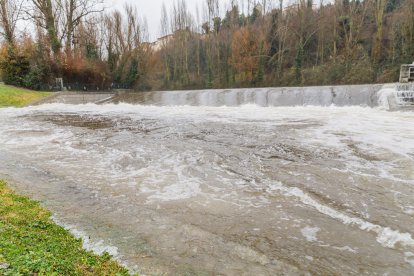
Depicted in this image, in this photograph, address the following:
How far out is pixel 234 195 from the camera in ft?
13.4

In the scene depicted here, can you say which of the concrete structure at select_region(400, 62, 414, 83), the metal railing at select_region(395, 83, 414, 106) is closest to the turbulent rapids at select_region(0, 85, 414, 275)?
the metal railing at select_region(395, 83, 414, 106)

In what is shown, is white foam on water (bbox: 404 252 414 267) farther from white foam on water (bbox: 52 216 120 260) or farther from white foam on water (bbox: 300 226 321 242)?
white foam on water (bbox: 52 216 120 260)

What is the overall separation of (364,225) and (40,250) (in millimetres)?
3014

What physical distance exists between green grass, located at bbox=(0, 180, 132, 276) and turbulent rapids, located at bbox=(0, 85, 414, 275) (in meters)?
0.21

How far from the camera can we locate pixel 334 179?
4.54 meters

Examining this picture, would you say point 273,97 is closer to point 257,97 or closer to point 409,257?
point 257,97

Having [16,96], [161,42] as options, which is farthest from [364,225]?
[161,42]

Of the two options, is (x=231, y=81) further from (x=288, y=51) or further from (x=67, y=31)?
(x=67, y=31)

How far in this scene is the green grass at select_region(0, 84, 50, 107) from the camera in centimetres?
1743

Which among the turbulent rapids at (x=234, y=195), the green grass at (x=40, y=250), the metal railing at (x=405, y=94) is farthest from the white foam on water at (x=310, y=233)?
the metal railing at (x=405, y=94)

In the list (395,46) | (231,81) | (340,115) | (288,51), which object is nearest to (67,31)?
(231,81)

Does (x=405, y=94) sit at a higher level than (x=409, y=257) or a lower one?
higher

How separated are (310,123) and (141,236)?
26.3ft

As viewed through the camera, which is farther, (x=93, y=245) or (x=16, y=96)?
(x=16, y=96)
